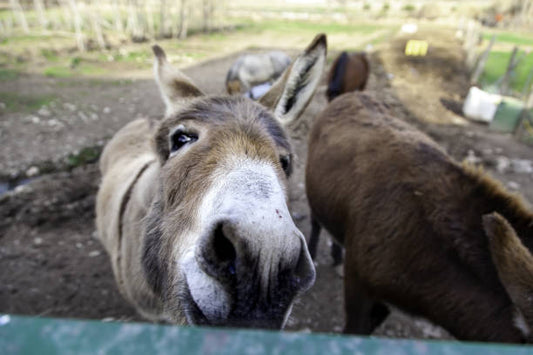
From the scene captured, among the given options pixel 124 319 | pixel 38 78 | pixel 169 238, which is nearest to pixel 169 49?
pixel 38 78

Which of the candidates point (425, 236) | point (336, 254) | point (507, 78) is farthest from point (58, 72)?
point (507, 78)

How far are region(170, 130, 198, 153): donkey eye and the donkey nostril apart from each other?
2.73 feet

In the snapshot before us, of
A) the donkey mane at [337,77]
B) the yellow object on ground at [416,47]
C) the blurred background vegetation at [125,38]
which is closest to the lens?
the donkey mane at [337,77]

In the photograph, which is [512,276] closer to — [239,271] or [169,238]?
[239,271]

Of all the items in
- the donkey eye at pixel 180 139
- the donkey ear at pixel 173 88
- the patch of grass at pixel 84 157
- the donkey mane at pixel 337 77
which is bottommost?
the patch of grass at pixel 84 157

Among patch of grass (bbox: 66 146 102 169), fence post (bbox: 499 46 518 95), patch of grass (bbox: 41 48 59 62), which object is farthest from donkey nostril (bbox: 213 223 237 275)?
patch of grass (bbox: 41 48 59 62)

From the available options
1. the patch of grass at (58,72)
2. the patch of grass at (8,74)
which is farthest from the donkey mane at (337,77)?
the patch of grass at (8,74)

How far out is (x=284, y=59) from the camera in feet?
32.2

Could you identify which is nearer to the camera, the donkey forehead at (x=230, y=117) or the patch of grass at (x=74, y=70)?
the donkey forehead at (x=230, y=117)

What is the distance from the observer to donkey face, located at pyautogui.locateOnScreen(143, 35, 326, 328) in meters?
1.04

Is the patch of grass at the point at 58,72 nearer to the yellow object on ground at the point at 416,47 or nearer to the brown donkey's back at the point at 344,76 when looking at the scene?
the brown donkey's back at the point at 344,76

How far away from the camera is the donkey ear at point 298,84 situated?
2113 millimetres

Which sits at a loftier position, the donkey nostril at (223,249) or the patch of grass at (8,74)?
the donkey nostril at (223,249)

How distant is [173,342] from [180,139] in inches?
57.2
